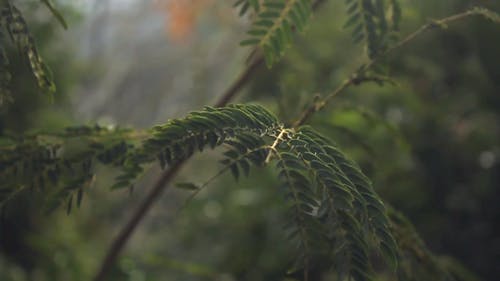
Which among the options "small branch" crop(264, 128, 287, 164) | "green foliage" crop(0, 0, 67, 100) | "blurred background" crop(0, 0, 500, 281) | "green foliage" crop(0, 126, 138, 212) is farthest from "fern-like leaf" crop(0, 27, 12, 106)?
"blurred background" crop(0, 0, 500, 281)

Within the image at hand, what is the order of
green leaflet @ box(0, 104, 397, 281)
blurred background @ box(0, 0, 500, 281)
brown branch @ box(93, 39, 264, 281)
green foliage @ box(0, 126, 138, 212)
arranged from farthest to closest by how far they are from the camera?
blurred background @ box(0, 0, 500, 281) → brown branch @ box(93, 39, 264, 281) → green foliage @ box(0, 126, 138, 212) → green leaflet @ box(0, 104, 397, 281)

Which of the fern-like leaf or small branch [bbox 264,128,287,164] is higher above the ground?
the fern-like leaf

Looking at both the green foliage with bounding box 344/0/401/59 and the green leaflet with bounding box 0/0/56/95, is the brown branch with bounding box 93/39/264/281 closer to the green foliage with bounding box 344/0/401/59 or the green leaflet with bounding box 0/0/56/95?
the green foliage with bounding box 344/0/401/59

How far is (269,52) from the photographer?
2.73 ft

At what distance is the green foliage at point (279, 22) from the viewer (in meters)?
0.84

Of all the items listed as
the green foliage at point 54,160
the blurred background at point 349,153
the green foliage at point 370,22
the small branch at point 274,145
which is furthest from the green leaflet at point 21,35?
the blurred background at point 349,153

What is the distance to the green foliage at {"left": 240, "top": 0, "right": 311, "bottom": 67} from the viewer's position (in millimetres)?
842

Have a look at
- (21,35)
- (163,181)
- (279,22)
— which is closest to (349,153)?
(163,181)

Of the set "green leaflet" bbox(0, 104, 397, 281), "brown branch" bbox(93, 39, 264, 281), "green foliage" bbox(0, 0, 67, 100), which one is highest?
"green foliage" bbox(0, 0, 67, 100)

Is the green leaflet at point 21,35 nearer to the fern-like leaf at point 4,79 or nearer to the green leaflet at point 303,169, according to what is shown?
the fern-like leaf at point 4,79

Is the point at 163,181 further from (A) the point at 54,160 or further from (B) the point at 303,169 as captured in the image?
(B) the point at 303,169

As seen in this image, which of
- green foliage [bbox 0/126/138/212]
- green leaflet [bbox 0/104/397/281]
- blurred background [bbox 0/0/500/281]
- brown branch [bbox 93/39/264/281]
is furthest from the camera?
blurred background [bbox 0/0/500/281]

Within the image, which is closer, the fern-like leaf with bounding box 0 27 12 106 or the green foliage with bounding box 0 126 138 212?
the fern-like leaf with bounding box 0 27 12 106

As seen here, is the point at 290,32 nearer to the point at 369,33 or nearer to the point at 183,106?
the point at 369,33
